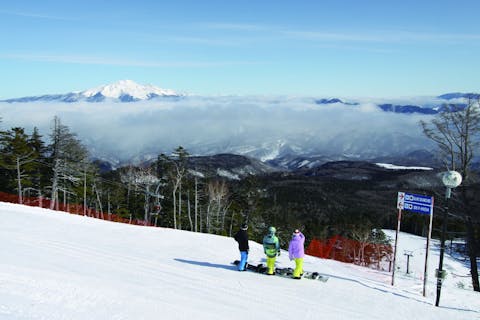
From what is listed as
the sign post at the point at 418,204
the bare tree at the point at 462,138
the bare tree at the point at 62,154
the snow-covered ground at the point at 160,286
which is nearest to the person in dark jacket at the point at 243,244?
the snow-covered ground at the point at 160,286

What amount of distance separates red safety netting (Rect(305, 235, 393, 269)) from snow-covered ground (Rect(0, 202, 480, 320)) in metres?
51.9

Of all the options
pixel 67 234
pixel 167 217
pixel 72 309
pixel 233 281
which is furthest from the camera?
pixel 167 217

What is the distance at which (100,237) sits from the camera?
Answer: 63.0 feet

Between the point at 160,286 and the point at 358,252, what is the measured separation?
70.4 meters

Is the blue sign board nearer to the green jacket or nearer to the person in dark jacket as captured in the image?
the green jacket

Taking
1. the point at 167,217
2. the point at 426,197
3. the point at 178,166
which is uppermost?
the point at 426,197

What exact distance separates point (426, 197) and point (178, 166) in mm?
39799

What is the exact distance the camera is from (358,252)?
77.1 m

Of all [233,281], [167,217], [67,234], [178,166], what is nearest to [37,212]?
[67,234]

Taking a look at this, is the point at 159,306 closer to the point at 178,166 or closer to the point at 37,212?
the point at 37,212

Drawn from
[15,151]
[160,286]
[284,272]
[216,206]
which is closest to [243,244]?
[284,272]

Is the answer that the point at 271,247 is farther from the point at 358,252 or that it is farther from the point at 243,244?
the point at 358,252

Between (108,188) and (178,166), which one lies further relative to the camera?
(108,188)

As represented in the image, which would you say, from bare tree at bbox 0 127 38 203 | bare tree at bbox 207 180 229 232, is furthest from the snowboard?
bare tree at bbox 207 180 229 232
